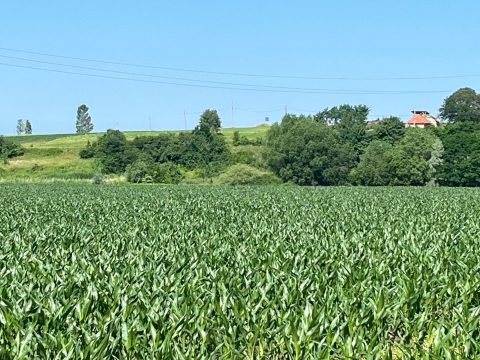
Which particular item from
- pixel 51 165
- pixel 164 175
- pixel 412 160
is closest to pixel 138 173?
pixel 164 175

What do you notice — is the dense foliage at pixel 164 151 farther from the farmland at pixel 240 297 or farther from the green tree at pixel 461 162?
the farmland at pixel 240 297

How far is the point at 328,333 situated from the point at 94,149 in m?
90.0

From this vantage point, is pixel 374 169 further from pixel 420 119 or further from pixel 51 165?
pixel 420 119

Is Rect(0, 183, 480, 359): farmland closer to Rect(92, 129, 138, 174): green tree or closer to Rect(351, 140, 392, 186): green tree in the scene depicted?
Rect(351, 140, 392, 186): green tree

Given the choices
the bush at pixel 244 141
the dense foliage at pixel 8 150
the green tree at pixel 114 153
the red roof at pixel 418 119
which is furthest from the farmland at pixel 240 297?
the red roof at pixel 418 119

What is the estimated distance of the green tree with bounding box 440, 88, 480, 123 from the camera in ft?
448

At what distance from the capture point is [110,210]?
2181cm

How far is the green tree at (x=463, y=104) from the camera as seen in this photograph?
5374 inches

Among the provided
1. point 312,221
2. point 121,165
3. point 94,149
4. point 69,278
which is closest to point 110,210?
point 312,221

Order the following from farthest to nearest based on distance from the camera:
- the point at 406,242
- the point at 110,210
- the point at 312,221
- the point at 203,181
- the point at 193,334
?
the point at 203,181
the point at 110,210
the point at 312,221
the point at 406,242
the point at 193,334

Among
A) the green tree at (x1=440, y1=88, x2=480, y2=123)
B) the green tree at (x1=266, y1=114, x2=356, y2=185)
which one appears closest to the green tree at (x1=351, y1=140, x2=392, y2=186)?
the green tree at (x1=266, y1=114, x2=356, y2=185)

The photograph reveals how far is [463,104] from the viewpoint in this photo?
13962 cm

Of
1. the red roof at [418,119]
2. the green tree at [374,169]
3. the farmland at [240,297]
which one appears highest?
the red roof at [418,119]

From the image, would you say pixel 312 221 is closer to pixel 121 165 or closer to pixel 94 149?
pixel 121 165
